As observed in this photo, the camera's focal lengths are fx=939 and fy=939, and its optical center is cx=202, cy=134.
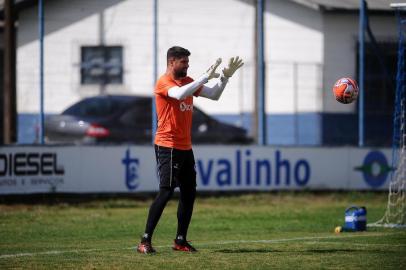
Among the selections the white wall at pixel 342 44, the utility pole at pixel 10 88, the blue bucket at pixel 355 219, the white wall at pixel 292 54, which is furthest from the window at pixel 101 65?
the blue bucket at pixel 355 219

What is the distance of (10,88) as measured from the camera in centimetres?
1922

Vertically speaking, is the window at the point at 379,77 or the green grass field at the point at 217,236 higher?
the window at the point at 379,77

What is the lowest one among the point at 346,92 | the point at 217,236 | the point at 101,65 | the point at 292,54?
the point at 217,236

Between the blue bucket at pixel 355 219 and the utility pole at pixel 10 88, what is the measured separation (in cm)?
786

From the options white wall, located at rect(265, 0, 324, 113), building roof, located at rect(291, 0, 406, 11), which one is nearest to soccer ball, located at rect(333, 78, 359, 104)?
white wall, located at rect(265, 0, 324, 113)

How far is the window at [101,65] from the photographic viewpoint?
74.3 ft

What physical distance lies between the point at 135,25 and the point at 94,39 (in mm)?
1469

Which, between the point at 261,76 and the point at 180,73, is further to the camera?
the point at 261,76

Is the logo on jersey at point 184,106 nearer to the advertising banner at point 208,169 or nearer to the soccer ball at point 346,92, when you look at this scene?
the soccer ball at point 346,92

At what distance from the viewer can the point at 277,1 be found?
2816cm

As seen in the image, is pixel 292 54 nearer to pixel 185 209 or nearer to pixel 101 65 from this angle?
pixel 101 65

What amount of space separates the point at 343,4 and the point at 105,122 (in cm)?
915

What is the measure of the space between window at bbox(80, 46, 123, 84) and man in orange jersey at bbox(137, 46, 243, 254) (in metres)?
11.8

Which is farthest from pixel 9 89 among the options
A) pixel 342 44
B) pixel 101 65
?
pixel 342 44
